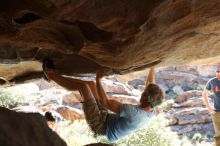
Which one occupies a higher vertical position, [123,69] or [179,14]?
[179,14]

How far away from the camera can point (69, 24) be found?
550 centimetres

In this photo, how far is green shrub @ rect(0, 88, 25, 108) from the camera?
20663 mm

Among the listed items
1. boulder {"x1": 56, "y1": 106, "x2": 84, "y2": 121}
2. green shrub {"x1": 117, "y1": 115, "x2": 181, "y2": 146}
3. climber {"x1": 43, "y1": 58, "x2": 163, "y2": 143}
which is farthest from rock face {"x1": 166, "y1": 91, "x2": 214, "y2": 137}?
climber {"x1": 43, "y1": 58, "x2": 163, "y2": 143}

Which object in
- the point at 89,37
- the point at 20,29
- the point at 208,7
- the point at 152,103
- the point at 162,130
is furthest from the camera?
the point at 162,130

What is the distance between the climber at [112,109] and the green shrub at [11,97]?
14.0 m

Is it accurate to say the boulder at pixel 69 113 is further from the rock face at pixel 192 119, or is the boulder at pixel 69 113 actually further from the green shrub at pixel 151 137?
the rock face at pixel 192 119

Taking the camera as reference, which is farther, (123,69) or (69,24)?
(123,69)

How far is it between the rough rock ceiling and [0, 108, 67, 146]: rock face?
1.32 meters

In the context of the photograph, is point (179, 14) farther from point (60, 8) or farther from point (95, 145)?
point (95, 145)

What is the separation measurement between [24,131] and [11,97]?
1802cm

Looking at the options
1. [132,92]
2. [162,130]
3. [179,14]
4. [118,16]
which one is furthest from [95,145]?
[132,92]

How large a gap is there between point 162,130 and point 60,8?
15845 millimetres


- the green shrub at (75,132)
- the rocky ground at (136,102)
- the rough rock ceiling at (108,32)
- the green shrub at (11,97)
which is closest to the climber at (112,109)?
the rough rock ceiling at (108,32)

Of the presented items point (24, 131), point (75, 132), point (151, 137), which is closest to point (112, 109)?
point (24, 131)
